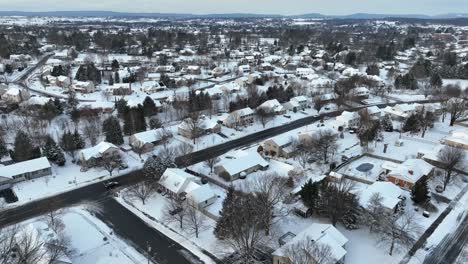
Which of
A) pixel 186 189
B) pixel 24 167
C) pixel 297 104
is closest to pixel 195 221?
pixel 186 189

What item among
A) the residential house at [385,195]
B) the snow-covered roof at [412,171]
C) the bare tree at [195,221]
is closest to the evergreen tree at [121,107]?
the bare tree at [195,221]

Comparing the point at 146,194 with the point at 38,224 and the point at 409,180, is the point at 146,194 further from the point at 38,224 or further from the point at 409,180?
the point at 409,180

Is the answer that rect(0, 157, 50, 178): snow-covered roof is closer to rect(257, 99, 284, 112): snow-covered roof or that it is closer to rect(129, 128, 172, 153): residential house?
rect(129, 128, 172, 153): residential house

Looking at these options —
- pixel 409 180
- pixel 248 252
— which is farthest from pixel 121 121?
pixel 409 180

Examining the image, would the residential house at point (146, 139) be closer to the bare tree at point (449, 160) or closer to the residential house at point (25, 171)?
the residential house at point (25, 171)

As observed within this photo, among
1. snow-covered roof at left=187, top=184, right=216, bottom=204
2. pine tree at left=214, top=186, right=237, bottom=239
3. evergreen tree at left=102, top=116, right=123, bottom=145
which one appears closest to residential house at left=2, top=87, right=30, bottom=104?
evergreen tree at left=102, top=116, right=123, bottom=145

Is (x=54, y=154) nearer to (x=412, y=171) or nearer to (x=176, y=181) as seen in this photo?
(x=176, y=181)
